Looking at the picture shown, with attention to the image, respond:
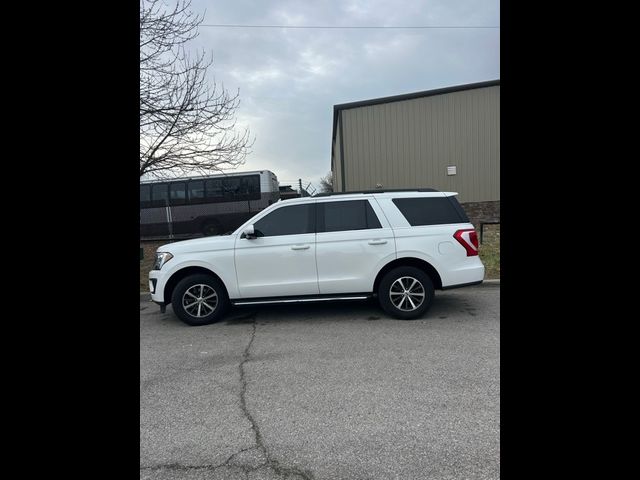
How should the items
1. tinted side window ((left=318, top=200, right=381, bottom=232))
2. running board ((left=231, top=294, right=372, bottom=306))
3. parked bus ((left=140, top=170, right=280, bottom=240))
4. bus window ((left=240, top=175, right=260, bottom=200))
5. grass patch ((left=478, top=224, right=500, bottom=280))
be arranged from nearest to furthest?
running board ((left=231, top=294, right=372, bottom=306))
tinted side window ((left=318, top=200, right=381, bottom=232))
grass patch ((left=478, top=224, right=500, bottom=280))
parked bus ((left=140, top=170, right=280, bottom=240))
bus window ((left=240, top=175, right=260, bottom=200))

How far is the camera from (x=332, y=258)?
5.46m

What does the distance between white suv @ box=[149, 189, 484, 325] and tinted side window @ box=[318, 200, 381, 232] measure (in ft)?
0.05

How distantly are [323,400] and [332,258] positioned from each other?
2.55 meters

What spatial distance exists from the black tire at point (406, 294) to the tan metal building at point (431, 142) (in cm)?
1046

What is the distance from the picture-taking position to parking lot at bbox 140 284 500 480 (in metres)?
2.37

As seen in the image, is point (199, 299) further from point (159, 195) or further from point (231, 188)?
point (159, 195)

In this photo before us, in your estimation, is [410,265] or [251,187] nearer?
[410,265]

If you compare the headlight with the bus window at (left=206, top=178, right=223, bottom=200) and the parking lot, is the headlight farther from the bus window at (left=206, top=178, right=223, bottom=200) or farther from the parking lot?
the bus window at (left=206, top=178, right=223, bottom=200)

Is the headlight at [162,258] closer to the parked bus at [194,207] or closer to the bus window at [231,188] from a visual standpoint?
the parked bus at [194,207]

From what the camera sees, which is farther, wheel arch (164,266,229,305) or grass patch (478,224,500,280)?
grass patch (478,224,500,280)

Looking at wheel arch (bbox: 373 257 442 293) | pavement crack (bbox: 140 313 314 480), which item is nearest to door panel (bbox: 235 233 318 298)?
wheel arch (bbox: 373 257 442 293)

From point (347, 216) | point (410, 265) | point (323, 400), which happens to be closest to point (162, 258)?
point (347, 216)
